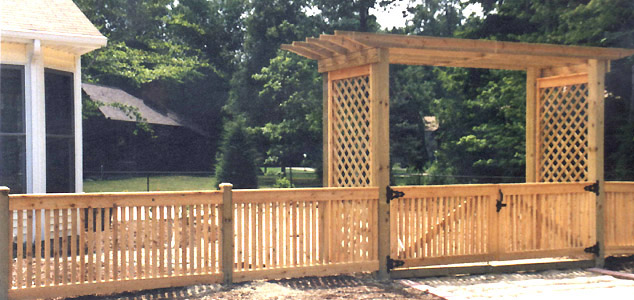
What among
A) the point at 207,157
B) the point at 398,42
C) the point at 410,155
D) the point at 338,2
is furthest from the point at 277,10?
the point at 398,42

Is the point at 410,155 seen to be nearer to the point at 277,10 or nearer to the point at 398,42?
the point at 277,10

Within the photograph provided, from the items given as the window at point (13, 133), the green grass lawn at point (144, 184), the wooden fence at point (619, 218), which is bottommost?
the green grass lawn at point (144, 184)

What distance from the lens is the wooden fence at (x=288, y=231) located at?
6.02 meters

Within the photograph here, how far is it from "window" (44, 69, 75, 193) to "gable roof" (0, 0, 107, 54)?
0.54 m

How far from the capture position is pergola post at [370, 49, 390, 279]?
7.16 metres

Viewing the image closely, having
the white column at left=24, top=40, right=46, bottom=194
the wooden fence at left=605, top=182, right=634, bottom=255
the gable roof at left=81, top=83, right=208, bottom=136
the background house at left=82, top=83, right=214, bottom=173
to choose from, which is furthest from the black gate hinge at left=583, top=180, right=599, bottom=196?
the gable roof at left=81, top=83, right=208, bottom=136

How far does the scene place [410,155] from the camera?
25.5 metres

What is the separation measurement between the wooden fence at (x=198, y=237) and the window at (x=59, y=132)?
3216 millimetres

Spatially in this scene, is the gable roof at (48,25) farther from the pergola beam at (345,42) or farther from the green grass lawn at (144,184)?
the green grass lawn at (144,184)

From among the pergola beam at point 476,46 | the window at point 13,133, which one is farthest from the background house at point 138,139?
the pergola beam at point 476,46

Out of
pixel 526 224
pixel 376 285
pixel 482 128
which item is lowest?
pixel 376 285

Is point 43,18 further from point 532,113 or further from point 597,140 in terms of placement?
point 597,140

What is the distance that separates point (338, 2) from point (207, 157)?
11084mm

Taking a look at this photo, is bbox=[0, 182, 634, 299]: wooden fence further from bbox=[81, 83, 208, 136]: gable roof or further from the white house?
bbox=[81, 83, 208, 136]: gable roof
